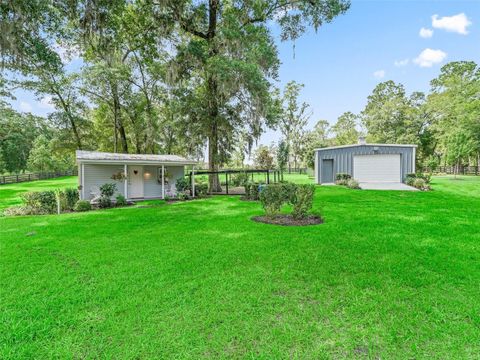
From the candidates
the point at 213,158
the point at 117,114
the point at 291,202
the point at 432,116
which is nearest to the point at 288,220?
the point at 291,202

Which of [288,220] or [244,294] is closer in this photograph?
[244,294]

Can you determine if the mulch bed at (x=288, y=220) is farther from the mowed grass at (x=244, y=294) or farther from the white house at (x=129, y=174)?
the white house at (x=129, y=174)

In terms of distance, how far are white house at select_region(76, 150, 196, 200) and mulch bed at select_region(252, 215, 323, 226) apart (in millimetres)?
7381

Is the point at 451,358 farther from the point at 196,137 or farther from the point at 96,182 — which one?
the point at 196,137

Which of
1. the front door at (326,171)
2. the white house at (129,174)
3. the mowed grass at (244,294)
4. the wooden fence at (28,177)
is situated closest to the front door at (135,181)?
the white house at (129,174)

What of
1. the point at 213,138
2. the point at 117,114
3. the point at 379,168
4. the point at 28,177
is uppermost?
the point at 117,114

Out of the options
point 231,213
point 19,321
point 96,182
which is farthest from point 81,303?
point 96,182

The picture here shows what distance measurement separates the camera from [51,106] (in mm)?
20031

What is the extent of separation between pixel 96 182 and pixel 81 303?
10.2 m

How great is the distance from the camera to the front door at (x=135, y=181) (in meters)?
12.4

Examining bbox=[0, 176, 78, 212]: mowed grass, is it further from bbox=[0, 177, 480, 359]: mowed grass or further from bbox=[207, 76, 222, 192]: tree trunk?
bbox=[207, 76, 222, 192]: tree trunk

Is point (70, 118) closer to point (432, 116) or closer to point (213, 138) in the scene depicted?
point (213, 138)

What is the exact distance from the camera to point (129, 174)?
12.3 m

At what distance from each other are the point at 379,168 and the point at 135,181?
1572 cm
